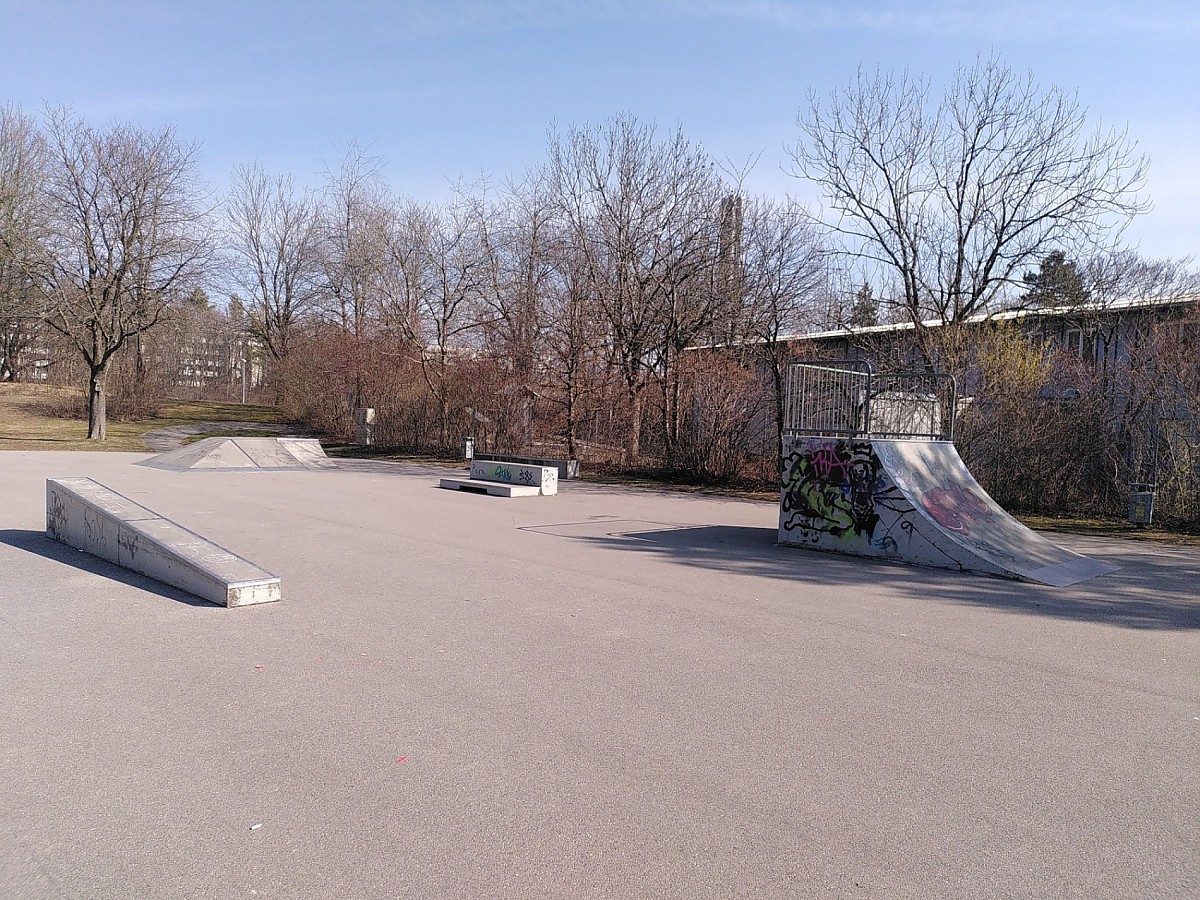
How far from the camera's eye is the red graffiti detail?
422 inches

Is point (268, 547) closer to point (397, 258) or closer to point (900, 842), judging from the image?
point (900, 842)

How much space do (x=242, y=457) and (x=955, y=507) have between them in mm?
18353

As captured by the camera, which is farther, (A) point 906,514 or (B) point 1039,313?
(B) point 1039,313

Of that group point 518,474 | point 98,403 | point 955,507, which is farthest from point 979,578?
point 98,403

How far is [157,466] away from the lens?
21531 mm

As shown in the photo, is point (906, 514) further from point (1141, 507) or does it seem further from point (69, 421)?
point (69, 421)

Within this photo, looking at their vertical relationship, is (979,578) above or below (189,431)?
below

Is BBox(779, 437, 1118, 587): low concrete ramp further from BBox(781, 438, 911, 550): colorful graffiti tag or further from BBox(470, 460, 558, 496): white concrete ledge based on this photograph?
BBox(470, 460, 558, 496): white concrete ledge

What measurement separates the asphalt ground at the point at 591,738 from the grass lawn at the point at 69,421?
929 inches

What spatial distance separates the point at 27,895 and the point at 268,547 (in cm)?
765

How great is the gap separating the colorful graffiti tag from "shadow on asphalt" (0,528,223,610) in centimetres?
779

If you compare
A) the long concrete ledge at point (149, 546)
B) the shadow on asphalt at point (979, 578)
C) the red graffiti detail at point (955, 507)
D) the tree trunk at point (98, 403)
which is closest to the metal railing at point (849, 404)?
the red graffiti detail at point (955, 507)

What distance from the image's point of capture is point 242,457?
22.6 metres

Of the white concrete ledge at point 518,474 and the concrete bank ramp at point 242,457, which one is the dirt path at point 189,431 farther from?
the white concrete ledge at point 518,474
